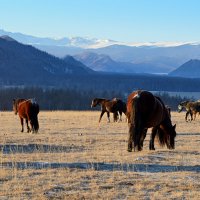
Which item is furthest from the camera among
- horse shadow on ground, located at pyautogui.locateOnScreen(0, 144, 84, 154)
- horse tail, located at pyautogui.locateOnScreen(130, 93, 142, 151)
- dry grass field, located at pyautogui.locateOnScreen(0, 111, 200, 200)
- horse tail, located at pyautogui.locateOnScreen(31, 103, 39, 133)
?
horse tail, located at pyautogui.locateOnScreen(31, 103, 39, 133)

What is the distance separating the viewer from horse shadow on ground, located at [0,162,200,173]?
39.0 feet

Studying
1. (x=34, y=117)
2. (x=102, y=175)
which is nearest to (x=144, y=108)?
(x=102, y=175)

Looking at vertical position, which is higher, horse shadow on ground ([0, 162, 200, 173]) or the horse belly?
the horse belly

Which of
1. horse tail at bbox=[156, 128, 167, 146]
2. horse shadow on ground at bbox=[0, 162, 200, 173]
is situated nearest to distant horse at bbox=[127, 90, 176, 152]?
horse tail at bbox=[156, 128, 167, 146]

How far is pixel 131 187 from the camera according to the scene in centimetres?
973

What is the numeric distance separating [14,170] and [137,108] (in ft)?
17.0

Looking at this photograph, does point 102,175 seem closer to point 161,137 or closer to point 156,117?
point 156,117

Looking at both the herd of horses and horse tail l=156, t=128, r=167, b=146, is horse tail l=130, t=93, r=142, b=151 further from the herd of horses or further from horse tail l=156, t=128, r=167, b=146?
horse tail l=156, t=128, r=167, b=146

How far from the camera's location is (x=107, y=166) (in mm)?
12289

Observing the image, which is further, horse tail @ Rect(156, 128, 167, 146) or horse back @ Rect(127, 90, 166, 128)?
horse tail @ Rect(156, 128, 167, 146)

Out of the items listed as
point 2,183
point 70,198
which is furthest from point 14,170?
point 70,198

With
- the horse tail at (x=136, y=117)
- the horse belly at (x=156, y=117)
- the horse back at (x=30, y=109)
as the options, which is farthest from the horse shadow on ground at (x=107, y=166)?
the horse back at (x=30, y=109)

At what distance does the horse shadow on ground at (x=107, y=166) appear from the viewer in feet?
39.0

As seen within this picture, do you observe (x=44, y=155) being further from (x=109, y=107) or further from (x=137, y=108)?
(x=109, y=107)
